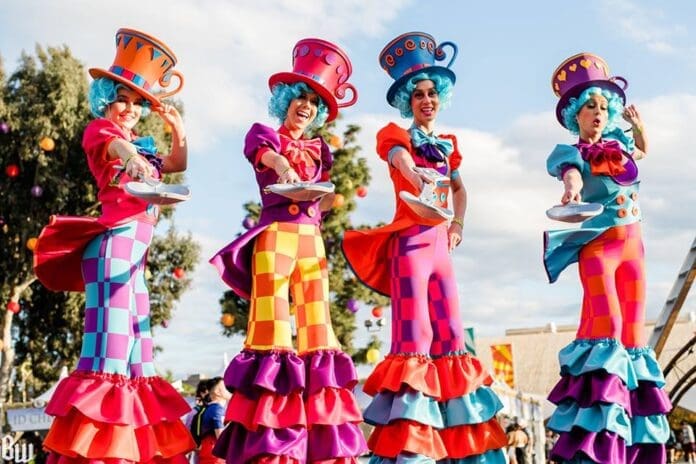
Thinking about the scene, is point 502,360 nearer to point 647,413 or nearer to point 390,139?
point 647,413

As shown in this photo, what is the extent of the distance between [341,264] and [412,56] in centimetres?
1404

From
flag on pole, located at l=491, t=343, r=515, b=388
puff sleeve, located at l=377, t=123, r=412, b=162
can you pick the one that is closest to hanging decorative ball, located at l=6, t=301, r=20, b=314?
flag on pole, located at l=491, t=343, r=515, b=388

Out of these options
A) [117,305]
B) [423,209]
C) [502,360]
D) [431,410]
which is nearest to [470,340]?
[431,410]

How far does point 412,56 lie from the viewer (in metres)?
5.01

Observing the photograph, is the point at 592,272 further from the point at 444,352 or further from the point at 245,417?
the point at 245,417

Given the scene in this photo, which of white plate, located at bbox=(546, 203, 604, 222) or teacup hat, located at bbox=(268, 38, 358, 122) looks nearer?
white plate, located at bbox=(546, 203, 604, 222)

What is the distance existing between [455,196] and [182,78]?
1.76m

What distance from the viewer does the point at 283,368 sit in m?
4.20

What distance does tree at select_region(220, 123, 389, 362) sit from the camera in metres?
18.6

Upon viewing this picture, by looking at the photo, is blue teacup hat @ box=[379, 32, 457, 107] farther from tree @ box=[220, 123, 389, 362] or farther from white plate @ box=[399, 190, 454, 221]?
tree @ box=[220, 123, 389, 362]

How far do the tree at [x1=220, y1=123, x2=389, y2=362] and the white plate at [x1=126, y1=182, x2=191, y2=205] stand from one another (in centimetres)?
1393

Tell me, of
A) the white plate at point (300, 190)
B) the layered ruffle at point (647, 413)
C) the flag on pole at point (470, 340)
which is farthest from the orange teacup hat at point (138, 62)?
the layered ruffle at point (647, 413)

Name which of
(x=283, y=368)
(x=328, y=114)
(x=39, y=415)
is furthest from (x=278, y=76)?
(x=39, y=415)

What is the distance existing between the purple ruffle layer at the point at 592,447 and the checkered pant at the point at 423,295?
0.76m
